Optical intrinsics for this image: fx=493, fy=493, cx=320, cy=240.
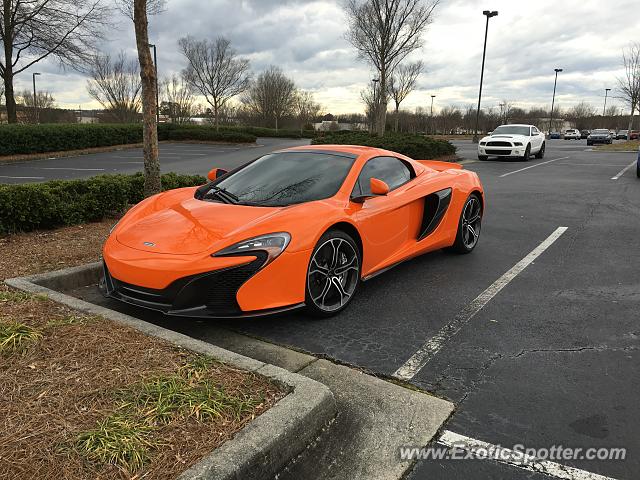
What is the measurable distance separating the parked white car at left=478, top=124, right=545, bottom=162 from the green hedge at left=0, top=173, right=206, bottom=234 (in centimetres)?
1535

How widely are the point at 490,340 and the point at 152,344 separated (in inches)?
89.0

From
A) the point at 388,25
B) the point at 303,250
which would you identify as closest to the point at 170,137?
the point at 388,25

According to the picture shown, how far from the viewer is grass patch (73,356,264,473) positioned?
195cm

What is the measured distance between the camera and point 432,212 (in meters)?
4.93

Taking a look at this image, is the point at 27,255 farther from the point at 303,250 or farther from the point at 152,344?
the point at 303,250

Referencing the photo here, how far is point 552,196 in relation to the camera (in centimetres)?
1034

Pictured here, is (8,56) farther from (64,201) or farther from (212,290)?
(212,290)

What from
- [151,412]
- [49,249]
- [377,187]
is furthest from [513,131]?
[151,412]

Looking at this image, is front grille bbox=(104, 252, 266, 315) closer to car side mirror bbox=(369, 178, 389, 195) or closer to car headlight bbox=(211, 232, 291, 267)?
Answer: car headlight bbox=(211, 232, 291, 267)

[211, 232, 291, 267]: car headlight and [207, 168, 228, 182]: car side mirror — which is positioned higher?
[207, 168, 228, 182]: car side mirror

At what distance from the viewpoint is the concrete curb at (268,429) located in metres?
A: 1.92

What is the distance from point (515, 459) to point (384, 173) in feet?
9.51

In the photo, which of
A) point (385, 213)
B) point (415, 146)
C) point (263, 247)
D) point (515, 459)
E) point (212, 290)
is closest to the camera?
point (515, 459)

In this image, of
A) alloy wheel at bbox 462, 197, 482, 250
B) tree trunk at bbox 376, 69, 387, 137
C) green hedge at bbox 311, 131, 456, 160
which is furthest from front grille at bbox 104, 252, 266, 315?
tree trunk at bbox 376, 69, 387, 137
